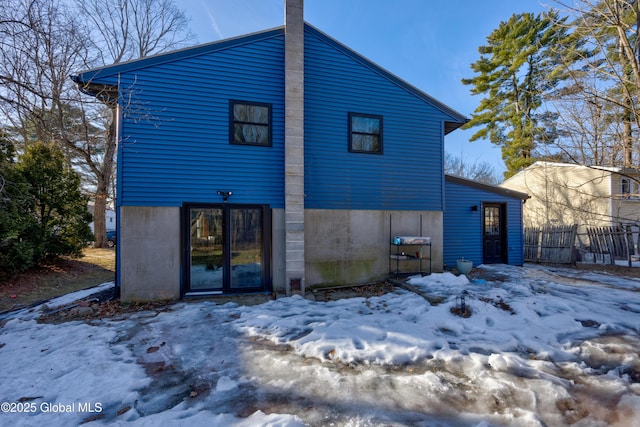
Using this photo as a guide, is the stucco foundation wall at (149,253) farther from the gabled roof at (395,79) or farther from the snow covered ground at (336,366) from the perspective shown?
the gabled roof at (395,79)

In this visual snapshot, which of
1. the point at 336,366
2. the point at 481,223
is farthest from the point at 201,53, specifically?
the point at 481,223

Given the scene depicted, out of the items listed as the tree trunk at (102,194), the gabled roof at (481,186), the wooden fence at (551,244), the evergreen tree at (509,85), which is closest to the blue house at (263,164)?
the gabled roof at (481,186)

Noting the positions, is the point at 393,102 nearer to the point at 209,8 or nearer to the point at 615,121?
the point at 615,121

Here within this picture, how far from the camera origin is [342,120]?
7316 millimetres

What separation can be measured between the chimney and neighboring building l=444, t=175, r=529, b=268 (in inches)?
218

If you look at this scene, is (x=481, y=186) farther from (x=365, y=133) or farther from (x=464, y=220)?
(x=365, y=133)

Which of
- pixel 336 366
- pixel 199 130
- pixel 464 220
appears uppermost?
pixel 199 130

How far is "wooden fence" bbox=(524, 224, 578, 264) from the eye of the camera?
9.98m

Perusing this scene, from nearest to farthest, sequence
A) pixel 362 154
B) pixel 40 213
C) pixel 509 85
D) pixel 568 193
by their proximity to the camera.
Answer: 1. pixel 362 154
2. pixel 40 213
3. pixel 568 193
4. pixel 509 85

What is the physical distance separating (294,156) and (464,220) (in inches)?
259

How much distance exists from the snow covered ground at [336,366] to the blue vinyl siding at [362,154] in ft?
10.2

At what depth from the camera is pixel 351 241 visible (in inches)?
289

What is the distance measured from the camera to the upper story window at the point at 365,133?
743 cm

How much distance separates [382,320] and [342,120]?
5053 mm
